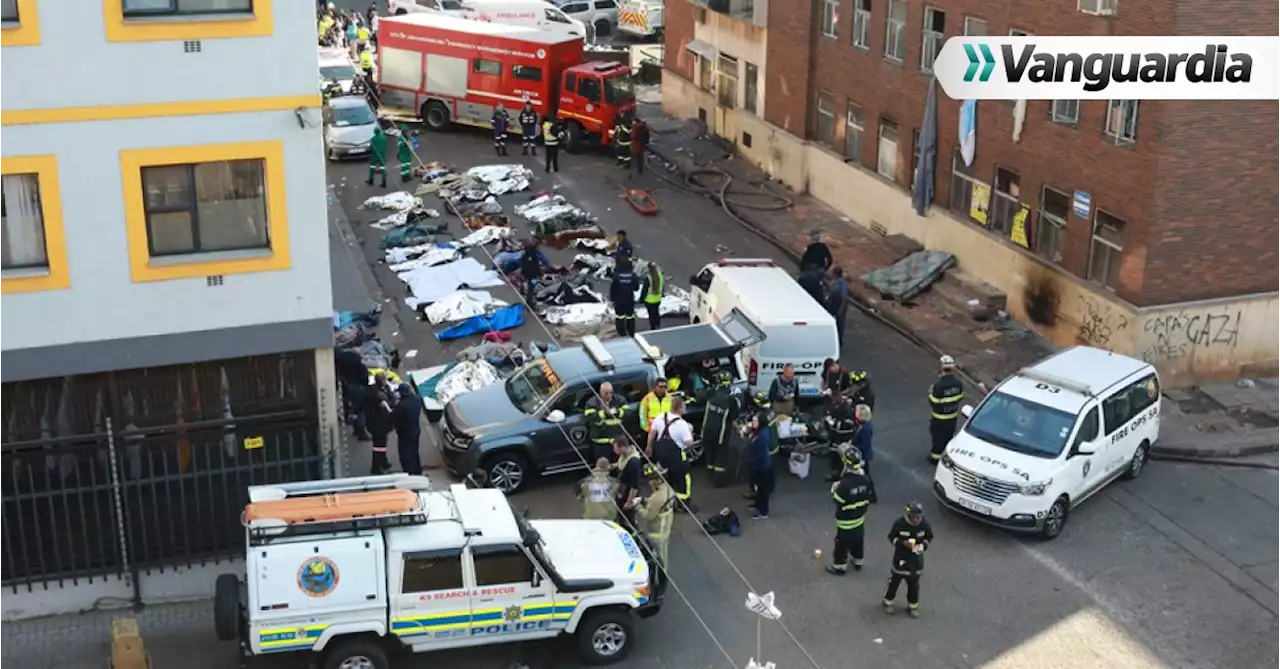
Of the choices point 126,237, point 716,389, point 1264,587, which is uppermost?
point 126,237

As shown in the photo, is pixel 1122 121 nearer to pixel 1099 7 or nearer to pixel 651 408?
pixel 1099 7

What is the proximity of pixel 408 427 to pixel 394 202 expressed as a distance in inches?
531

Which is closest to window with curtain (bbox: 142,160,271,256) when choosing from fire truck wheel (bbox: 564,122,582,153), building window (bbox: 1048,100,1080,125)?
building window (bbox: 1048,100,1080,125)

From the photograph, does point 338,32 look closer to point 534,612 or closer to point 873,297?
point 873,297

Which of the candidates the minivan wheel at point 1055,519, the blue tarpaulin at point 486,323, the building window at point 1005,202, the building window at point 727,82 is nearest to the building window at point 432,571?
the minivan wheel at point 1055,519

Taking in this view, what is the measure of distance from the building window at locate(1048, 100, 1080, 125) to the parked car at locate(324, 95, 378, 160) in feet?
55.5

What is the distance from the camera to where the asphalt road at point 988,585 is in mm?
15289

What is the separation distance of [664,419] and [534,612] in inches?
168

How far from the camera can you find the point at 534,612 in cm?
1425

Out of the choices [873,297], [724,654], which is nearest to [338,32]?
[873,297]

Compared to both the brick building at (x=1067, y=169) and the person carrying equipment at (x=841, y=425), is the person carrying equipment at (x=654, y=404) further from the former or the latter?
the brick building at (x=1067, y=169)

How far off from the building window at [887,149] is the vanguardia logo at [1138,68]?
4326mm

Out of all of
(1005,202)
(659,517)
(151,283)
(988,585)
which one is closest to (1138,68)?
(1005,202)

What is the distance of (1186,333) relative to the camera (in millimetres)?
22109
